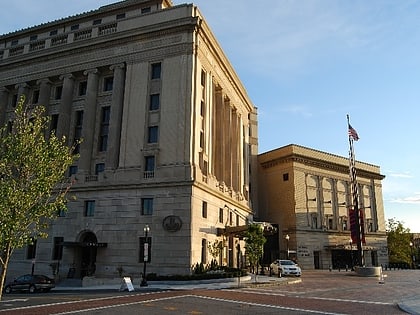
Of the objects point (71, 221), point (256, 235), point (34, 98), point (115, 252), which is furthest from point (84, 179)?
point (256, 235)

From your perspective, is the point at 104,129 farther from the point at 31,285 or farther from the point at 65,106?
the point at 31,285

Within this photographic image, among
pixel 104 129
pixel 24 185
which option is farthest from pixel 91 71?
pixel 24 185

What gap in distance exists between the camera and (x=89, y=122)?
4300cm

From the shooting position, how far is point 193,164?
37.4m

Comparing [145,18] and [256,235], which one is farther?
[145,18]

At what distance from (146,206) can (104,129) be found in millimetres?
11738

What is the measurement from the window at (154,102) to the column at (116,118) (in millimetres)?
3643

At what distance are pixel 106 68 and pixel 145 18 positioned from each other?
7.19 meters

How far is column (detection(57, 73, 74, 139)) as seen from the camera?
145 ft

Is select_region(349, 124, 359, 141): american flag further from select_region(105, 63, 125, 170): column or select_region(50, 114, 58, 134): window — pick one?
select_region(50, 114, 58, 134): window

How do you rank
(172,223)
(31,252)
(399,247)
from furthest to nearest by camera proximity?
(399,247)
(31,252)
(172,223)

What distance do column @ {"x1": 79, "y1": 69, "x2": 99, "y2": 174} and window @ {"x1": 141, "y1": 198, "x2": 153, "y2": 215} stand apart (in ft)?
26.9

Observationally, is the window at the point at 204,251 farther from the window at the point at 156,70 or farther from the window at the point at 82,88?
the window at the point at 82,88

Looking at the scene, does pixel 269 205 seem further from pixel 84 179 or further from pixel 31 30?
pixel 31 30
